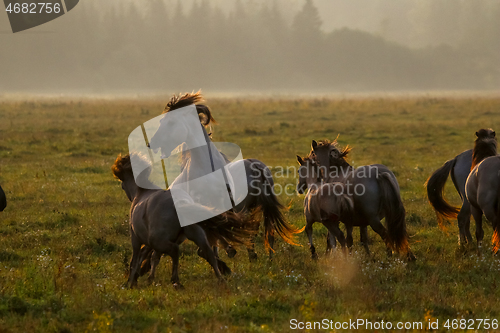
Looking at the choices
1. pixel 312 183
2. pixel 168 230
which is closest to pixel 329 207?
pixel 312 183

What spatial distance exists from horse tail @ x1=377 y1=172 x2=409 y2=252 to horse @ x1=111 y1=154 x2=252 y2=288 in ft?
8.17

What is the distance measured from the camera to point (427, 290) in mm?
6641

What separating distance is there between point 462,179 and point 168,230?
19.1ft

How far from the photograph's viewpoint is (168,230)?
641 cm

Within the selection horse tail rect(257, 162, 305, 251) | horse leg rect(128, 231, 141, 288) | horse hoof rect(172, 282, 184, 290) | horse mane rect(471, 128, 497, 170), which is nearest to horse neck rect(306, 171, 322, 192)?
horse tail rect(257, 162, 305, 251)

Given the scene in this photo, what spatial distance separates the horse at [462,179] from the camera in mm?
8953

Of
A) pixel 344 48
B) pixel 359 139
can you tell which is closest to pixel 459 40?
pixel 344 48

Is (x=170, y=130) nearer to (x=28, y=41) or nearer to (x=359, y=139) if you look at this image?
(x=359, y=139)

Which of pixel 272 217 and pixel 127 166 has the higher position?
pixel 127 166

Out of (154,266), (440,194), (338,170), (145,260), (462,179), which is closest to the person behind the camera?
(154,266)

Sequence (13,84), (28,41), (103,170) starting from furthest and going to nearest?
1. (28,41)
2. (13,84)
3. (103,170)

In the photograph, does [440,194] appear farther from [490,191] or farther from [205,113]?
[205,113]

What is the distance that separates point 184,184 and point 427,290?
3.39 meters

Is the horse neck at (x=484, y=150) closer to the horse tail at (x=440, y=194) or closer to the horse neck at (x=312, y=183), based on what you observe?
the horse tail at (x=440, y=194)
